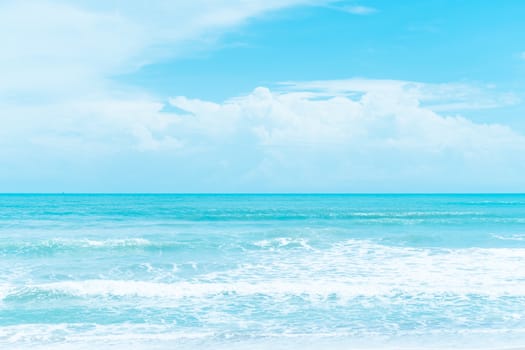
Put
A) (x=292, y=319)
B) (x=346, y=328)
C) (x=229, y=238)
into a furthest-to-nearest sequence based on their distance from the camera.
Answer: (x=229, y=238) → (x=292, y=319) → (x=346, y=328)

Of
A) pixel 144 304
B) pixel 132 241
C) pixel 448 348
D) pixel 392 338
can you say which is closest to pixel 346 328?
pixel 392 338

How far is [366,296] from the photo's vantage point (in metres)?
12.8

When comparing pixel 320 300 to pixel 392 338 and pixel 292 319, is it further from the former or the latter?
pixel 392 338

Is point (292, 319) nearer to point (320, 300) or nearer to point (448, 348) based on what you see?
point (320, 300)

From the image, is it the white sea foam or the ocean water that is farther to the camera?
the white sea foam

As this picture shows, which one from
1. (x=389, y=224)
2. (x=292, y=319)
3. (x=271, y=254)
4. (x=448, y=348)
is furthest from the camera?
(x=389, y=224)

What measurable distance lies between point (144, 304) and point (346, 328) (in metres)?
4.94

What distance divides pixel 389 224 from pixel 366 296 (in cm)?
2342

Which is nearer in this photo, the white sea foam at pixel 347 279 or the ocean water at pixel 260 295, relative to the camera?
the ocean water at pixel 260 295

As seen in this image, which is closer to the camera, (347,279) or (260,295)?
(260,295)

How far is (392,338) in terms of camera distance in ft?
31.2

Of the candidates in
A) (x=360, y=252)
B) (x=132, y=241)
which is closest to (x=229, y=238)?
(x=132, y=241)

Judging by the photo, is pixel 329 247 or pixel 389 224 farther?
pixel 389 224

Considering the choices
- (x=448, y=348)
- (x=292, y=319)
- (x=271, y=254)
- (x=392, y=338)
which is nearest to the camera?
(x=448, y=348)
